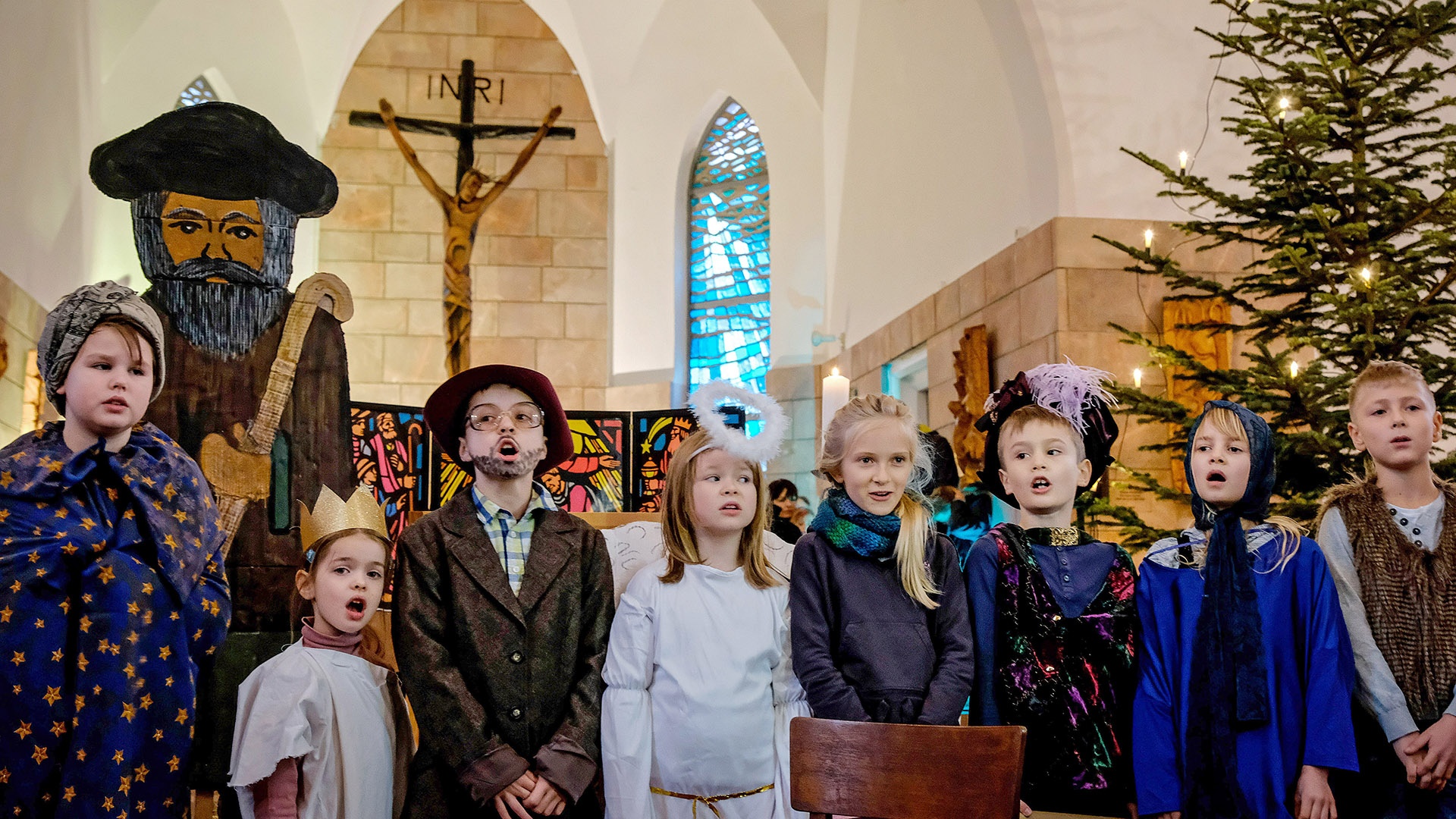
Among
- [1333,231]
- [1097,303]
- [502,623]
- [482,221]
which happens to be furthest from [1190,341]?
[482,221]

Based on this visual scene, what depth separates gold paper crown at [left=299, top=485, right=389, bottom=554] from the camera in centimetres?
306

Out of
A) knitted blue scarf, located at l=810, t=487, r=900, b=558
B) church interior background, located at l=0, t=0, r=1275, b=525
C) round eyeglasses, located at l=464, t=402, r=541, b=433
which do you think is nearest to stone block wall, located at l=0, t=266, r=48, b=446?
church interior background, located at l=0, t=0, r=1275, b=525

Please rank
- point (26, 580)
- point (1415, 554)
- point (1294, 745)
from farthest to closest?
point (1415, 554), point (1294, 745), point (26, 580)

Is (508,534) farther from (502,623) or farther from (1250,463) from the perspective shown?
(1250,463)

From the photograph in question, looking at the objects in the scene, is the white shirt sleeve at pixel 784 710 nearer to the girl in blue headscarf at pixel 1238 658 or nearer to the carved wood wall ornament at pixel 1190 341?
the girl in blue headscarf at pixel 1238 658

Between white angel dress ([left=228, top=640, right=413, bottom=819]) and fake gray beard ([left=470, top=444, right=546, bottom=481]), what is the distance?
533 millimetres

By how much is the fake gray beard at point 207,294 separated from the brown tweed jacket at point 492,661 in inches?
32.8

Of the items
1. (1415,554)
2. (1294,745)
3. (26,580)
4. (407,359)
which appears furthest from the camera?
(407,359)

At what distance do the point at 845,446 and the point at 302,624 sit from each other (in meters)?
1.40

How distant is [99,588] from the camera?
261 cm

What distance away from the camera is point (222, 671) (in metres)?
3.04

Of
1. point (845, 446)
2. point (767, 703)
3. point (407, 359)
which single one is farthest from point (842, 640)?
point (407, 359)

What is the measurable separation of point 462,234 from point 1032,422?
28.3 ft

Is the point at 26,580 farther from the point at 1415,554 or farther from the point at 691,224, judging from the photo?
the point at 691,224
